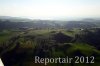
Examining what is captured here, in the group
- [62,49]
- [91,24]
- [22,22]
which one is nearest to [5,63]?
[22,22]

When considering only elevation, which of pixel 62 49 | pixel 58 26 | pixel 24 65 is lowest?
pixel 24 65

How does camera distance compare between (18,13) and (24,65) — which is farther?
(18,13)

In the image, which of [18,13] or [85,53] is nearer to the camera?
[85,53]

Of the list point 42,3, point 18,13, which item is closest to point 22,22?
point 18,13

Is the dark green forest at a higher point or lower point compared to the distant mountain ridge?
lower

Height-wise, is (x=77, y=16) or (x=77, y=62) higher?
(x=77, y=16)

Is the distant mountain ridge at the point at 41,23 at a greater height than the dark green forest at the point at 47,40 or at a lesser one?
greater

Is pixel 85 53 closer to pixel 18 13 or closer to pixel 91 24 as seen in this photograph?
pixel 91 24

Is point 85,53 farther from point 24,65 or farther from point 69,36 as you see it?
point 24,65

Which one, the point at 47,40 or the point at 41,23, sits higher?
the point at 41,23
